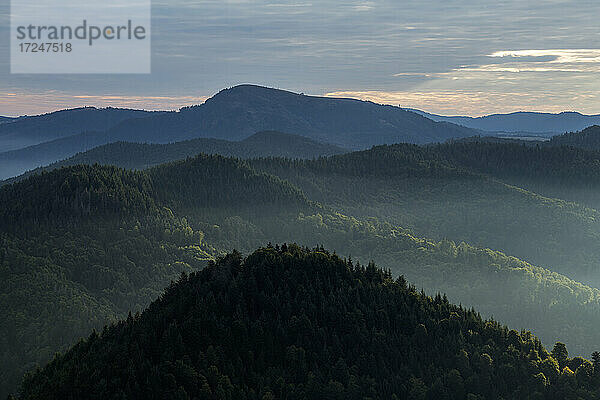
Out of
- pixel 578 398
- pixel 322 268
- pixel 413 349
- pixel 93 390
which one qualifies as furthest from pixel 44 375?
pixel 578 398

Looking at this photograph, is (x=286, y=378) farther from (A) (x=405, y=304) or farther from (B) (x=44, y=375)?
(B) (x=44, y=375)

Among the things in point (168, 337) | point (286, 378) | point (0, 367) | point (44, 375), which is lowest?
point (0, 367)

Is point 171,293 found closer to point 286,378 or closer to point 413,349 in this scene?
point 286,378

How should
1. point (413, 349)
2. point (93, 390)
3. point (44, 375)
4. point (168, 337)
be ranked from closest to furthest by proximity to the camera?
point (93, 390) → point (168, 337) → point (413, 349) → point (44, 375)

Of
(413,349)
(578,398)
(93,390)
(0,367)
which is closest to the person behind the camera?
(93,390)

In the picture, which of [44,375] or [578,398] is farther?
[44,375]

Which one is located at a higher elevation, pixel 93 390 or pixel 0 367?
pixel 93 390
